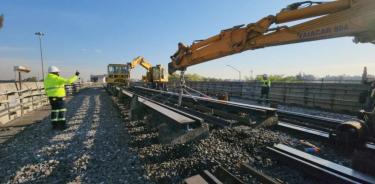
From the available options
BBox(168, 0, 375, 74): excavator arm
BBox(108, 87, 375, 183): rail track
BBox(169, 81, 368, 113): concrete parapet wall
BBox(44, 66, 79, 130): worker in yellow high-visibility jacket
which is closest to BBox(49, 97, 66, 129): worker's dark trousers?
BBox(44, 66, 79, 130): worker in yellow high-visibility jacket

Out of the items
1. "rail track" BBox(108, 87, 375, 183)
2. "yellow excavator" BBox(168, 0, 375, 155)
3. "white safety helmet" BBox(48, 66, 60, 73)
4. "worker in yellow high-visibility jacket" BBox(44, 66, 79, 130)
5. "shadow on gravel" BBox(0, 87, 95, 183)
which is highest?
"yellow excavator" BBox(168, 0, 375, 155)

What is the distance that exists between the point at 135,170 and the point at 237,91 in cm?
1685

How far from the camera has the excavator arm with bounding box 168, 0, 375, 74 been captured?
4.05 meters

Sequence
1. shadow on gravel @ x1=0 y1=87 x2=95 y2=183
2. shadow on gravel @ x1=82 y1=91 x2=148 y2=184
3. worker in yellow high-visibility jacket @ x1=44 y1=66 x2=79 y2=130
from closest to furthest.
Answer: shadow on gravel @ x1=82 y1=91 x2=148 y2=184, shadow on gravel @ x1=0 y1=87 x2=95 y2=183, worker in yellow high-visibility jacket @ x1=44 y1=66 x2=79 y2=130

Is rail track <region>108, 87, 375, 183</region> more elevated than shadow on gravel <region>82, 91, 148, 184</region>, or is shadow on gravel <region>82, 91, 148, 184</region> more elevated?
rail track <region>108, 87, 375, 183</region>

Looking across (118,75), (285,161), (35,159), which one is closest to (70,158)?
(35,159)

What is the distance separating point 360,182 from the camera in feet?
9.52

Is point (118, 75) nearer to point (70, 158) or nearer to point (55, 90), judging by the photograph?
point (55, 90)

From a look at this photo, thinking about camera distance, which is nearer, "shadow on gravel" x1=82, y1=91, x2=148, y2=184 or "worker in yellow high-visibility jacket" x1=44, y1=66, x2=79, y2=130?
"shadow on gravel" x1=82, y1=91, x2=148, y2=184

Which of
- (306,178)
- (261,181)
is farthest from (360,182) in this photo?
(261,181)

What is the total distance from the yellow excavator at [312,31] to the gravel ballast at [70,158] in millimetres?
3748

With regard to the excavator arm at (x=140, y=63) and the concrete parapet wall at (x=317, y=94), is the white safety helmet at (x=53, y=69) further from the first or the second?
the excavator arm at (x=140, y=63)

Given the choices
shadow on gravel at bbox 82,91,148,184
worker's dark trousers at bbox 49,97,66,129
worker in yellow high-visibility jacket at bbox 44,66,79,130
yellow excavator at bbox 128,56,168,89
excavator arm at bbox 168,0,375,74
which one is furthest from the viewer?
yellow excavator at bbox 128,56,168,89

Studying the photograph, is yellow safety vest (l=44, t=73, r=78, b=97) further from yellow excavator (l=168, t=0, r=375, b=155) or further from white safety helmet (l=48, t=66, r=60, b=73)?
yellow excavator (l=168, t=0, r=375, b=155)
